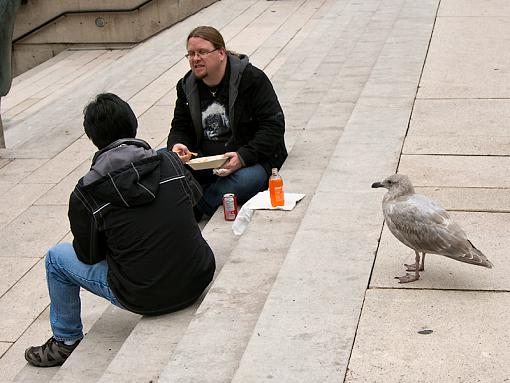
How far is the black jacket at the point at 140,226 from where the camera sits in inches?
178

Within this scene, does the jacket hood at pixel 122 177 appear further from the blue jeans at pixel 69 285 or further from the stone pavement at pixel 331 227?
the stone pavement at pixel 331 227

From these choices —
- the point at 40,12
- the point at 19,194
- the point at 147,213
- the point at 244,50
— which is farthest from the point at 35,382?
the point at 40,12

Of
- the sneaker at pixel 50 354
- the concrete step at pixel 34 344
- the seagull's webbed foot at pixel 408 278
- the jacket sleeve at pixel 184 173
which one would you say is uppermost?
the jacket sleeve at pixel 184 173

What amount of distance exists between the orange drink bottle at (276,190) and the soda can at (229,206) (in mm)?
299

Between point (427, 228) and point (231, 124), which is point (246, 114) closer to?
point (231, 124)

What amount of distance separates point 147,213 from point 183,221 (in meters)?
0.19

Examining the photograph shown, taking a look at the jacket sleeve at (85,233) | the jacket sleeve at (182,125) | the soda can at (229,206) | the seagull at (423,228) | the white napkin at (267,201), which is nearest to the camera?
the seagull at (423,228)

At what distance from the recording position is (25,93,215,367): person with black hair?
4.54m

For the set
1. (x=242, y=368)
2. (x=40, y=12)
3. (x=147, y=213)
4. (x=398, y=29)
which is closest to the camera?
(x=242, y=368)

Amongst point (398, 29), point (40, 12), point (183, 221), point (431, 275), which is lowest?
point (40, 12)

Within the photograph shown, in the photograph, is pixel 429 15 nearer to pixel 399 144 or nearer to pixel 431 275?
pixel 399 144

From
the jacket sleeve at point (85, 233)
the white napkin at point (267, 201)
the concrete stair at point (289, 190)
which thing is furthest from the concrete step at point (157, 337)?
the jacket sleeve at point (85, 233)

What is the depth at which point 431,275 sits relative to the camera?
4.73m

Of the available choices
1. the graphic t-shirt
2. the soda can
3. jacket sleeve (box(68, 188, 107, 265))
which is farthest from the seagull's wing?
the graphic t-shirt
